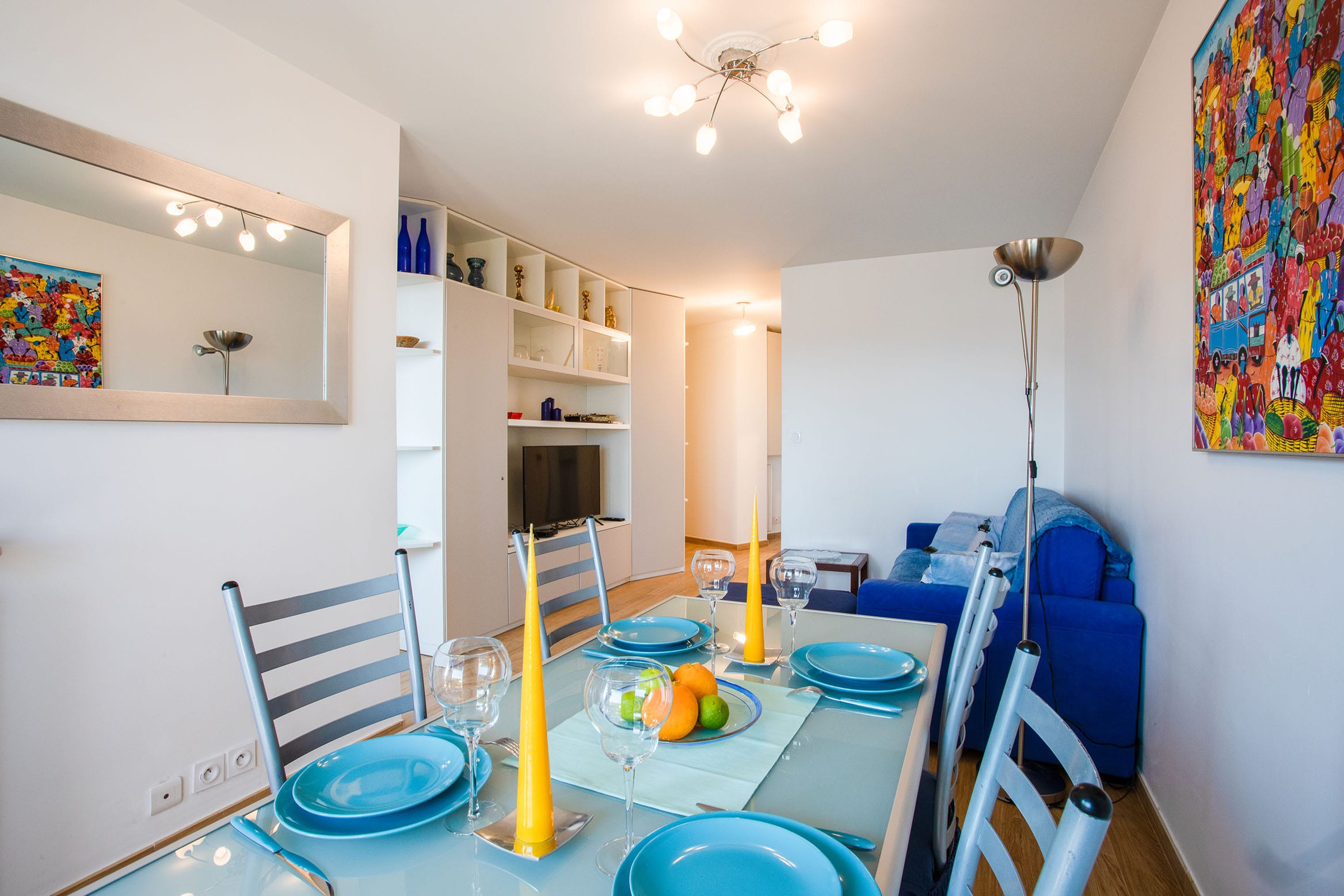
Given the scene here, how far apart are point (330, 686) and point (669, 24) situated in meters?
1.88

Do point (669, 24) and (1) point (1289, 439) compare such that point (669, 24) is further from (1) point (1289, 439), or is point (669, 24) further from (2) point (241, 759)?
(2) point (241, 759)

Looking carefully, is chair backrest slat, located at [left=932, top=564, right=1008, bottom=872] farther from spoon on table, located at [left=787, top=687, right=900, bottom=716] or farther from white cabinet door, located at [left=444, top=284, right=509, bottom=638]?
white cabinet door, located at [left=444, top=284, right=509, bottom=638]

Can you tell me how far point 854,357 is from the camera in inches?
181

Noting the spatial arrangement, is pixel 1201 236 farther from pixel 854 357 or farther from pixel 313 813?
pixel 854 357

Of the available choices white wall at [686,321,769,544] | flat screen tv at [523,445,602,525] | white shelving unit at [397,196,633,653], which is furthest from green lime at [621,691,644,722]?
white wall at [686,321,769,544]

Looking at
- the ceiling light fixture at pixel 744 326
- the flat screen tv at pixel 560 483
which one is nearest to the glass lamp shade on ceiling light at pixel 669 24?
the flat screen tv at pixel 560 483

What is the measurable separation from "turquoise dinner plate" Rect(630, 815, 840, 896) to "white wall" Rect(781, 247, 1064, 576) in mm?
4002

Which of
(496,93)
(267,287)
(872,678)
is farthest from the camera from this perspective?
(496,93)

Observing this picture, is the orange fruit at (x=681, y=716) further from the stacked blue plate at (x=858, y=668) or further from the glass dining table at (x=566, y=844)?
the stacked blue plate at (x=858, y=668)

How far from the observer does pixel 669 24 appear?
179 centimetres

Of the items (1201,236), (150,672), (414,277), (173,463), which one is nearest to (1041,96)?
(1201,236)

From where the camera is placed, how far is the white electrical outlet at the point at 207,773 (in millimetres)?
1938

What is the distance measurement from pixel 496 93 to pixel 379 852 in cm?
243

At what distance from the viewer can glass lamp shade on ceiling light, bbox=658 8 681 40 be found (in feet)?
5.78
